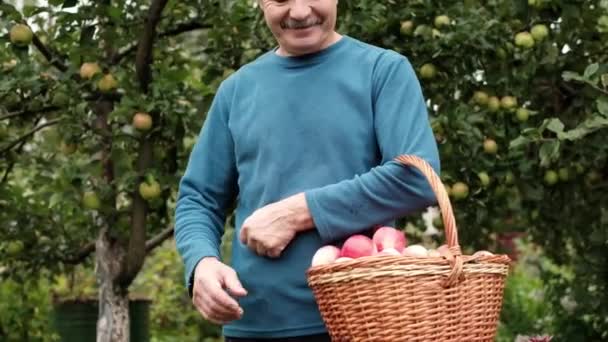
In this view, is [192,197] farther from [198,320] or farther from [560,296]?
[198,320]

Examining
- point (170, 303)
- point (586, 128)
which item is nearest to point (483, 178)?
point (586, 128)

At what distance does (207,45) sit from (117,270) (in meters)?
→ 0.90

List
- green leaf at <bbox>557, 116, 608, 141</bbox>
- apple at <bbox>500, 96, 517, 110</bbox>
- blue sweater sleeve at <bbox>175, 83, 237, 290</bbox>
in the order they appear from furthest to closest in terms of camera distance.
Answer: apple at <bbox>500, 96, 517, 110</bbox>, green leaf at <bbox>557, 116, 608, 141</bbox>, blue sweater sleeve at <bbox>175, 83, 237, 290</bbox>

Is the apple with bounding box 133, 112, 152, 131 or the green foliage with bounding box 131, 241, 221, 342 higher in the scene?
the apple with bounding box 133, 112, 152, 131

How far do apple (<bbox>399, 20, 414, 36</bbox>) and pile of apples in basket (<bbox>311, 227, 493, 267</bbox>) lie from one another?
2540mm

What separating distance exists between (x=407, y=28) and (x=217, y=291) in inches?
102

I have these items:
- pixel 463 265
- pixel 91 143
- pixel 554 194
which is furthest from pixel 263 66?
pixel 554 194

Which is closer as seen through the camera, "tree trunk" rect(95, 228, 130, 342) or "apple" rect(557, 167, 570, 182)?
"tree trunk" rect(95, 228, 130, 342)

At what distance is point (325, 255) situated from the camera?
2.28 m

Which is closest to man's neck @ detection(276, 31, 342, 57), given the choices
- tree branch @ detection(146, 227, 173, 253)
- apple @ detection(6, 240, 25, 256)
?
tree branch @ detection(146, 227, 173, 253)

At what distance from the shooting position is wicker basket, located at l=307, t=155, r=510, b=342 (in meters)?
2.13

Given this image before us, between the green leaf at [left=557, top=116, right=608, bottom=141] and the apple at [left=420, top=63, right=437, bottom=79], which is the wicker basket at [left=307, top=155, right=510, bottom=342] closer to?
the green leaf at [left=557, top=116, right=608, bottom=141]

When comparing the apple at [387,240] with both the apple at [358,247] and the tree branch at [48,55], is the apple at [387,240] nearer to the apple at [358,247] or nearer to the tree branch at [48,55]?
the apple at [358,247]

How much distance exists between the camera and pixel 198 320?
7.35 m
